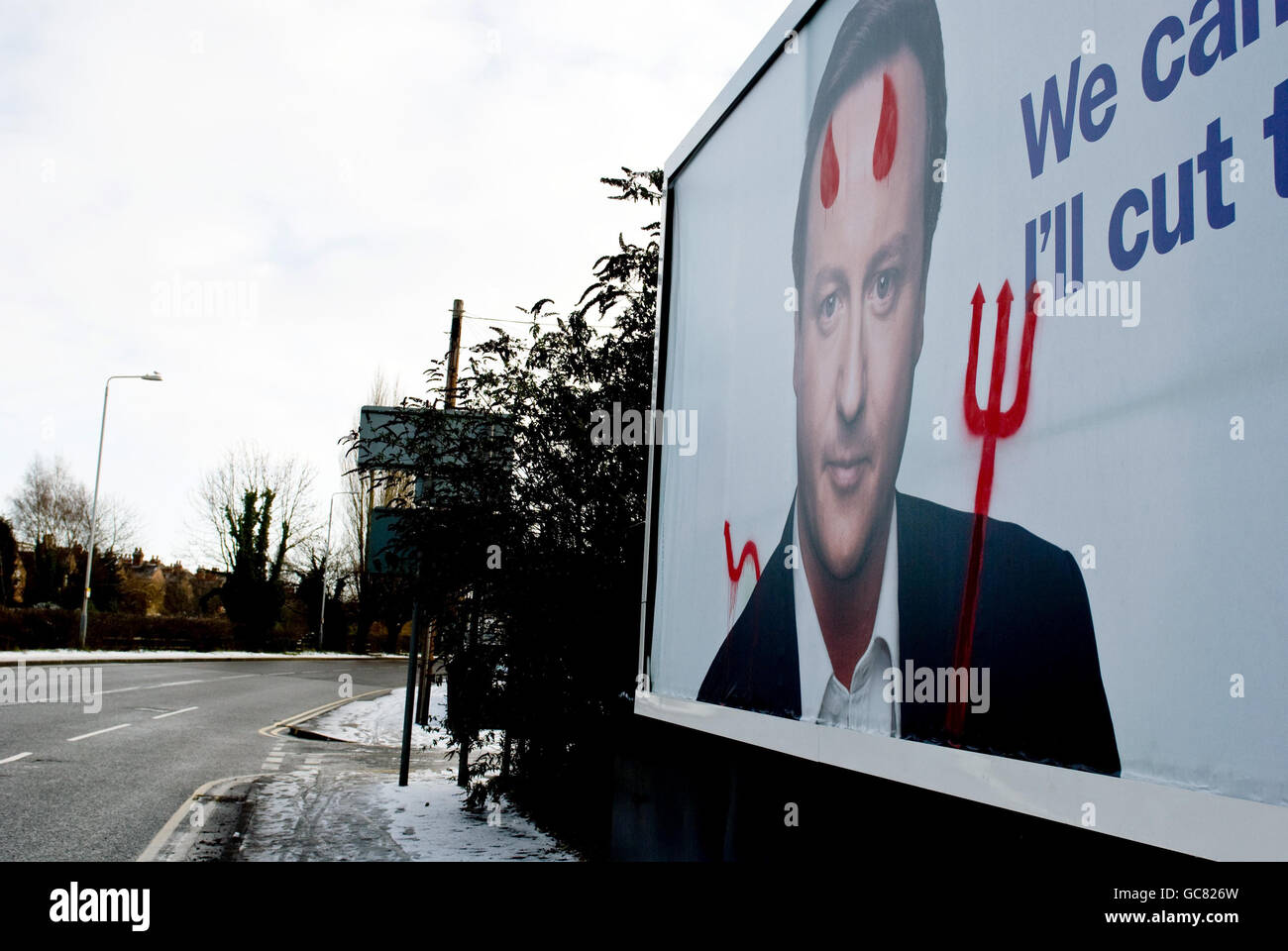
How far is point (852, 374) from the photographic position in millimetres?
3025

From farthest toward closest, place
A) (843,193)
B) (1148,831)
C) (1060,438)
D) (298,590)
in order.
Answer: (298,590) < (843,193) < (1060,438) < (1148,831)

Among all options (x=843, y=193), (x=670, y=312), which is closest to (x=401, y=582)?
(x=670, y=312)

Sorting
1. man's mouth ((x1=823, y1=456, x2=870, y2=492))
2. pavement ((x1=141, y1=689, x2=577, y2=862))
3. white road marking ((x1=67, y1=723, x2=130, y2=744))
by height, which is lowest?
white road marking ((x1=67, y1=723, x2=130, y2=744))

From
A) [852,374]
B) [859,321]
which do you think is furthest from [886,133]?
[852,374]

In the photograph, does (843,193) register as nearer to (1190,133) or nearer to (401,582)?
(1190,133)

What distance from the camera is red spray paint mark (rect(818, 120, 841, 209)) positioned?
10.6ft

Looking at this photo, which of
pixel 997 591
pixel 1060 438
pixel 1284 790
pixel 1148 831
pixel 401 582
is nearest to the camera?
pixel 1284 790

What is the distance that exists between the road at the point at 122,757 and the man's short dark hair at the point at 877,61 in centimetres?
591

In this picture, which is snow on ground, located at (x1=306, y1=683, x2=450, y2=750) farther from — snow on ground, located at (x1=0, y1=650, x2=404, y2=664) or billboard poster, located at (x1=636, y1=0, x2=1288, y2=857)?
snow on ground, located at (x1=0, y1=650, x2=404, y2=664)

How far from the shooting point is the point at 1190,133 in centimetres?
184

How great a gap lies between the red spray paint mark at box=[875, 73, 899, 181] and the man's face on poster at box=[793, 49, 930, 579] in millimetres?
11

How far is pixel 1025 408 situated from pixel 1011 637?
0.47 m

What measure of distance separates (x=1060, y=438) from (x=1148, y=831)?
74 centimetres

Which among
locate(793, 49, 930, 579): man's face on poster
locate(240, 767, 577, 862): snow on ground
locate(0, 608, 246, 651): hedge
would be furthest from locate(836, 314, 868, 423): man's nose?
locate(0, 608, 246, 651): hedge
